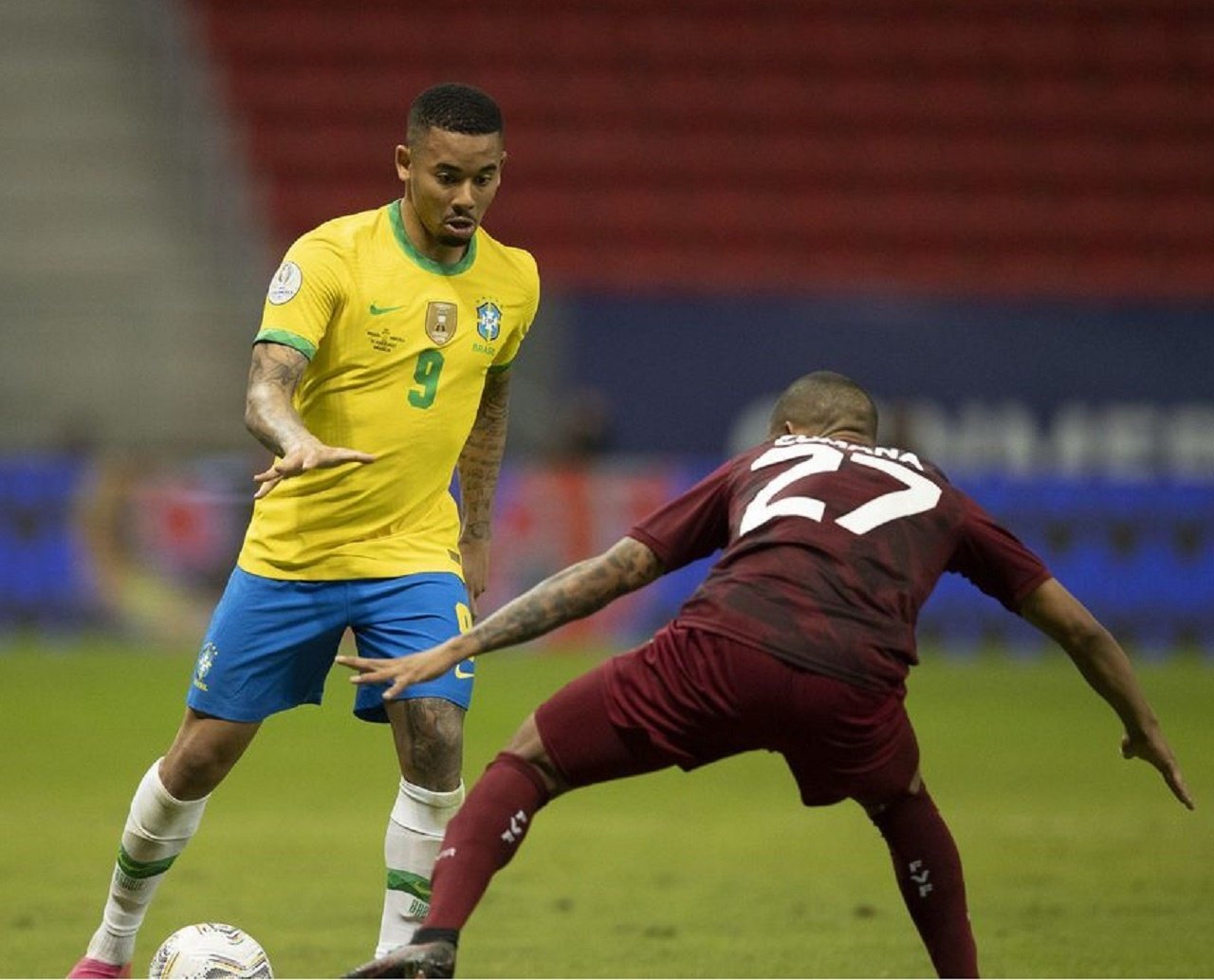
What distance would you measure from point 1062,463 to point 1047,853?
31.3ft

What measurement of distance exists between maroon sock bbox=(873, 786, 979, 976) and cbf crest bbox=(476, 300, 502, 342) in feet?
6.09

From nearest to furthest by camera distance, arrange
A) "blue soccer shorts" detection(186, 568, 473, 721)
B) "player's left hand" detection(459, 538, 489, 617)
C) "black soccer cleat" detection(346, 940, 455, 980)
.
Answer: "black soccer cleat" detection(346, 940, 455, 980)
"blue soccer shorts" detection(186, 568, 473, 721)
"player's left hand" detection(459, 538, 489, 617)

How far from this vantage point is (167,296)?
58.9 ft

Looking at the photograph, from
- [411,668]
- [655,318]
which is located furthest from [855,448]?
[655,318]

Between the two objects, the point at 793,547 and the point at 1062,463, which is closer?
the point at 793,547

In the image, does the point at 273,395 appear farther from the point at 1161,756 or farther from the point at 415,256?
the point at 1161,756

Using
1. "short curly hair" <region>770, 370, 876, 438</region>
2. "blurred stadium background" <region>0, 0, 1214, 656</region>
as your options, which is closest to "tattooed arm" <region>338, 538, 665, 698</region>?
"short curly hair" <region>770, 370, 876, 438</region>

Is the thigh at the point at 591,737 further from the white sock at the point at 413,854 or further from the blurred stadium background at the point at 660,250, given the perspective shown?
the blurred stadium background at the point at 660,250

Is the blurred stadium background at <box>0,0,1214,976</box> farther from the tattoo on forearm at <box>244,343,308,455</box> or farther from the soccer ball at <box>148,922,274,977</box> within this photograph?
the tattoo on forearm at <box>244,343,308,455</box>

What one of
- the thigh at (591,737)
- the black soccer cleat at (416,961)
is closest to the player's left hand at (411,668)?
the thigh at (591,737)

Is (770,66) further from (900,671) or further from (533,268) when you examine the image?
(900,671)

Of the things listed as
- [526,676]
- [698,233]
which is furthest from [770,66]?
[526,676]

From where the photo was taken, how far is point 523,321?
6.46m

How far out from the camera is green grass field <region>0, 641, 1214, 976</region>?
22.7 feet
